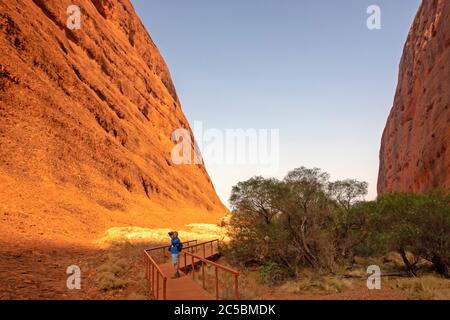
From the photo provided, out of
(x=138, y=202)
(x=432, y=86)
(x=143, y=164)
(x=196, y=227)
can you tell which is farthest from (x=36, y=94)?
(x=432, y=86)

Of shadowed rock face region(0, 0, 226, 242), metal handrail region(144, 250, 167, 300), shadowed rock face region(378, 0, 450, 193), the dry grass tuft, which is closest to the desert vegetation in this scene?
the dry grass tuft

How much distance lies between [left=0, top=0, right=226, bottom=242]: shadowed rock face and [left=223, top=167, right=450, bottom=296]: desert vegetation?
30.1ft

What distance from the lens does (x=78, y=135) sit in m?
28.2

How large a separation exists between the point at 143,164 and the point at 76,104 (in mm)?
10190

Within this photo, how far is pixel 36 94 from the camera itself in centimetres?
2577

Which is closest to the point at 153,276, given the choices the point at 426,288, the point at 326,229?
the point at 426,288

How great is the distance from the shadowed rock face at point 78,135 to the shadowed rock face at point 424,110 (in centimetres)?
2720

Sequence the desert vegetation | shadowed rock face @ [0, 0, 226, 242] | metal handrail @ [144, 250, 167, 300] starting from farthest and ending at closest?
shadowed rock face @ [0, 0, 226, 242], the desert vegetation, metal handrail @ [144, 250, 167, 300]

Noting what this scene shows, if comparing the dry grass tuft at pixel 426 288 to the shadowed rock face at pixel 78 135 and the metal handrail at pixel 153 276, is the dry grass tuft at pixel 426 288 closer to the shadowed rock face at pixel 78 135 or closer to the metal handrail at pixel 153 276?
the metal handrail at pixel 153 276

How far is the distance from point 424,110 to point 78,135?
134 ft

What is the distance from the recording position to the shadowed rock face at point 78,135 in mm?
20078

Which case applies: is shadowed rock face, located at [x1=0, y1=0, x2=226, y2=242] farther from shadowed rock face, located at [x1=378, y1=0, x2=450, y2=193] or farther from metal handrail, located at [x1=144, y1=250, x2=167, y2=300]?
shadowed rock face, located at [x1=378, y1=0, x2=450, y2=193]

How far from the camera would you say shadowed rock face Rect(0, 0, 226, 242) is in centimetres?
2008

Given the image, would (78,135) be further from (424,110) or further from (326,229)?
(424,110)
